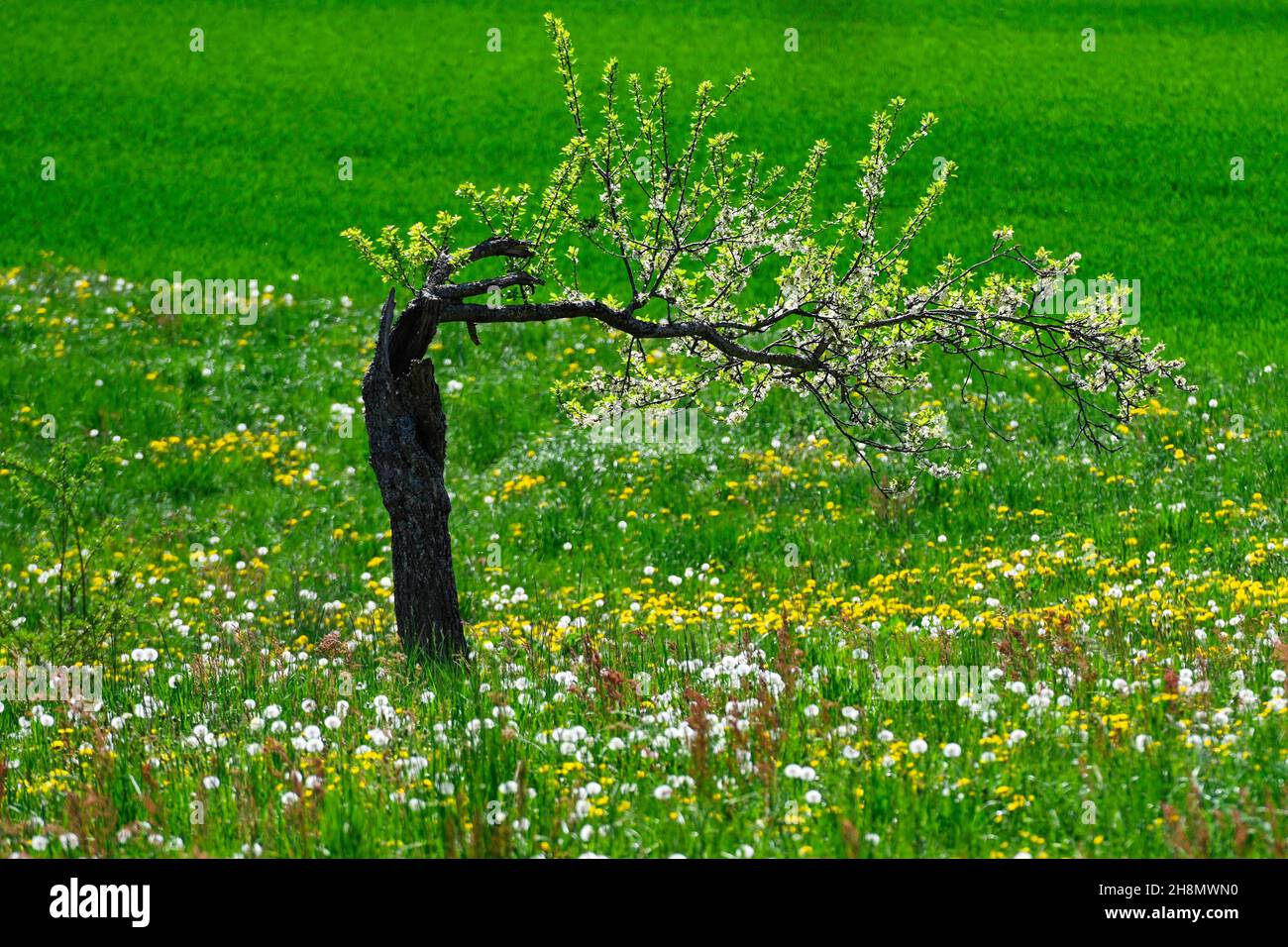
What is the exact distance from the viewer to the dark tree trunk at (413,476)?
7625 millimetres

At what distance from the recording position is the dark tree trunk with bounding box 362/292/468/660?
25.0 ft

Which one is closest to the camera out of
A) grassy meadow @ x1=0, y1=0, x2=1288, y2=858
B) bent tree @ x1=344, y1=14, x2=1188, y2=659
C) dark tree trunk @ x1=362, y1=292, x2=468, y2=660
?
grassy meadow @ x1=0, y1=0, x2=1288, y2=858

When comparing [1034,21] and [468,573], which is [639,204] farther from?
[1034,21]

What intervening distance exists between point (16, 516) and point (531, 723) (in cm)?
1081

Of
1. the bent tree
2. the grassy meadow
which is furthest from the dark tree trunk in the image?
the grassy meadow

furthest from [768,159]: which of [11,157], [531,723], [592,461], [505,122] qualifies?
[531,723]

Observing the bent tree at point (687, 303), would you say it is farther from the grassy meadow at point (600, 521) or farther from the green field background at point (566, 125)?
the green field background at point (566, 125)

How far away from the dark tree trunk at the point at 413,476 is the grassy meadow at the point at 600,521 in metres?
0.52

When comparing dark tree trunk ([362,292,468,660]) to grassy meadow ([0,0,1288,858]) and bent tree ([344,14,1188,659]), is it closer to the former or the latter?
bent tree ([344,14,1188,659])

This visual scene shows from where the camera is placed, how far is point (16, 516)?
1423 centimetres

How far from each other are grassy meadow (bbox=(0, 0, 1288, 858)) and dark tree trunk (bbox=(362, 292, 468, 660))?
20.4 inches

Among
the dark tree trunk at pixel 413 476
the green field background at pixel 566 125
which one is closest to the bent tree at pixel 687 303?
the dark tree trunk at pixel 413 476

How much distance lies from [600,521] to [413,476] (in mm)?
5487

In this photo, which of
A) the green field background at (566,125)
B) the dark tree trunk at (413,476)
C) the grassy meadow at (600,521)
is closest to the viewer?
the grassy meadow at (600,521)
